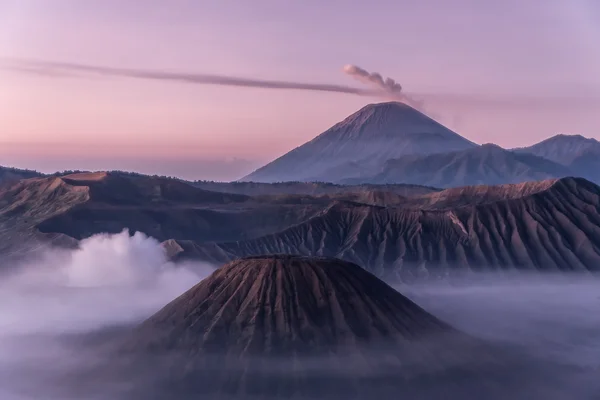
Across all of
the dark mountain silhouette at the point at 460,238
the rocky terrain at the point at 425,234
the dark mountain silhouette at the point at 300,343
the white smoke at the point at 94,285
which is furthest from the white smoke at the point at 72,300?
the dark mountain silhouette at the point at 460,238

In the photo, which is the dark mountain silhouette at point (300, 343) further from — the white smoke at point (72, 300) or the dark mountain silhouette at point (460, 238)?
the dark mountain silhouette at point (460, 238)

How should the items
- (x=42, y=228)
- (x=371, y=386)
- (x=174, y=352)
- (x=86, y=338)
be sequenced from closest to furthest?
(x=371, y=386) → (x=174, y=352) → (x=86, y=338) → (x=42, y=228)

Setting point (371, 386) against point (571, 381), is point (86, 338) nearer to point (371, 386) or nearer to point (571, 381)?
point (371, 386)

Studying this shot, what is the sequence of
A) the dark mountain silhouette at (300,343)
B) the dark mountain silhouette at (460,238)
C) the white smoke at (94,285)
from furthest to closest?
the dark mountain silhouette at (460,238)
the white smoke at (94,285)
the dark mountain silhouette at (300,343)

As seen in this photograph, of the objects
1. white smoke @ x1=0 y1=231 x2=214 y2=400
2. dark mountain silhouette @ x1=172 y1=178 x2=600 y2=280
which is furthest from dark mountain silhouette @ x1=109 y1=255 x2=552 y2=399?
dark mountain silhouette @ x1=172 y1=178 x2=600 y2=280

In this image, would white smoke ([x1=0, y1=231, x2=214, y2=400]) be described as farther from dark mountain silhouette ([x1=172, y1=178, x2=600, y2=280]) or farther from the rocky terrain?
dark mountain silhouette ([x1=172, y1=178, x2=600, y2=280])

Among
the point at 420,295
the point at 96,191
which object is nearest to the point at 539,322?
A: the point at 420,295
